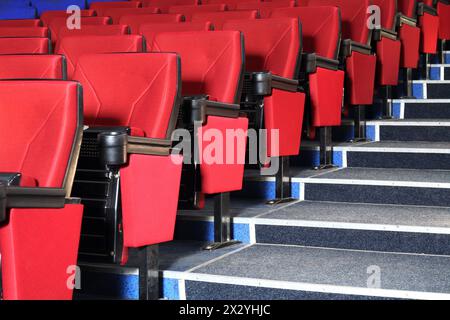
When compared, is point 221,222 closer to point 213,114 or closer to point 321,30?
point 213,114

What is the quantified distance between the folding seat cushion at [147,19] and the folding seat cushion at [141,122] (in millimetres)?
393

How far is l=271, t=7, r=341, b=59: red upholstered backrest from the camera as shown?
39.5 inches

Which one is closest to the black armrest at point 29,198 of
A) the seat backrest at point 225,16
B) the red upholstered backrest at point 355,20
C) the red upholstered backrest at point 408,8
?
the seat backrest at point 225,16

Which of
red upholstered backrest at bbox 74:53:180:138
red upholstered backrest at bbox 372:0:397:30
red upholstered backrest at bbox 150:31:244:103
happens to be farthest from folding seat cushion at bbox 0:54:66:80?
red upholstered backrest at bbox 372:0:397:30

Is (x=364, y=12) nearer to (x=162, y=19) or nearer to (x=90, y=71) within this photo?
(x=162, y=19)

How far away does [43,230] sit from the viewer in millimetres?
524

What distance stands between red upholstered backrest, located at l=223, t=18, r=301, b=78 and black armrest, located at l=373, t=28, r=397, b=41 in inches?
10.0

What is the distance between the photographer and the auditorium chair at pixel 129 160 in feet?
1.99

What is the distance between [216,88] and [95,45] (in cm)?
14

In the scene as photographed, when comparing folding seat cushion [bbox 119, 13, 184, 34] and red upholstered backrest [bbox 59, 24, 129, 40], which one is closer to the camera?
red upholstered backrest [bbox 59, 24, 129, 40]

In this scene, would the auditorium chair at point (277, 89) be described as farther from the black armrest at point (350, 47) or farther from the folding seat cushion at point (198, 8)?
the folding seat cushion at point (198, 8)

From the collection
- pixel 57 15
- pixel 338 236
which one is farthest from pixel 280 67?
pixel 57 15

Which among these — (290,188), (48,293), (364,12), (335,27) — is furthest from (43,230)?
(364,12)

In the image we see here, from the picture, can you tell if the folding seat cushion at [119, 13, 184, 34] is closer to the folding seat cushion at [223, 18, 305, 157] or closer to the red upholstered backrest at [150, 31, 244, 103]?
the folding seat cushion at [223, 18, 305, 157]
